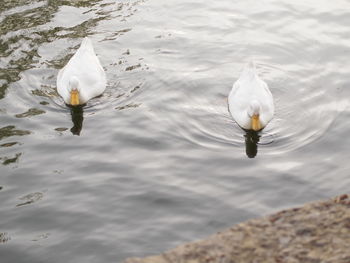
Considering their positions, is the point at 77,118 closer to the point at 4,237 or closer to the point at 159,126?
the point at 159,126

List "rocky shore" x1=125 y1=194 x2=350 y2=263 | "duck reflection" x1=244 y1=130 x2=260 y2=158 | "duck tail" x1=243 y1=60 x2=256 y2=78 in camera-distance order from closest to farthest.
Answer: "rocky shore" x1=125 y1=194 x2=350 y2=263
"duck reflection" x1=244 y1=130 x2=260 y2=158
"duck tail" x1=243 y1=60 x2=256 y2=78

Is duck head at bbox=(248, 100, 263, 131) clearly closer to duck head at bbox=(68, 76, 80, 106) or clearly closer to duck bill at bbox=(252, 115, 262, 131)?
duck bill at bbox=(252, 115, 262, 131)

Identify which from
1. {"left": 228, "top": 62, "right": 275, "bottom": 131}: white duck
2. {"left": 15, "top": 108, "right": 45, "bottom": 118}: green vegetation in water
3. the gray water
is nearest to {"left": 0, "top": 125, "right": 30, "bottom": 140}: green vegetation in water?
the gray water

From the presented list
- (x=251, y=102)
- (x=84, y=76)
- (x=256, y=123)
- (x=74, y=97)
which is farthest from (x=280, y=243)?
(x=84, y=76)

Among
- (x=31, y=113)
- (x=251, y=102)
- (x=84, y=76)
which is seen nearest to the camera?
(x=251, y=102)

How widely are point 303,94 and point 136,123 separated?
2643mm

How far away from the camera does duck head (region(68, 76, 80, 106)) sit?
33.6 ft

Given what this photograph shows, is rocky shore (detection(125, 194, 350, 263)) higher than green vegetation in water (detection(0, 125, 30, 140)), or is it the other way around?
green vegetation in water (detection(0, 125, 30, 140))

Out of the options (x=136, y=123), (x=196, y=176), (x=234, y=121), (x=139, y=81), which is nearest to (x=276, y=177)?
(x=196, y=176)

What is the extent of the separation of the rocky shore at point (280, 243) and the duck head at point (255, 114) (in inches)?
150

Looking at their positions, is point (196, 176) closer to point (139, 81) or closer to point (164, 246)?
point (164, 246)

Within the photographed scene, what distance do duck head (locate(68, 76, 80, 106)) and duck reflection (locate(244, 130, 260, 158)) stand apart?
105 inches

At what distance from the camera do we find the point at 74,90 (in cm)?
1026

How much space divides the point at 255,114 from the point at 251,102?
204 mm
